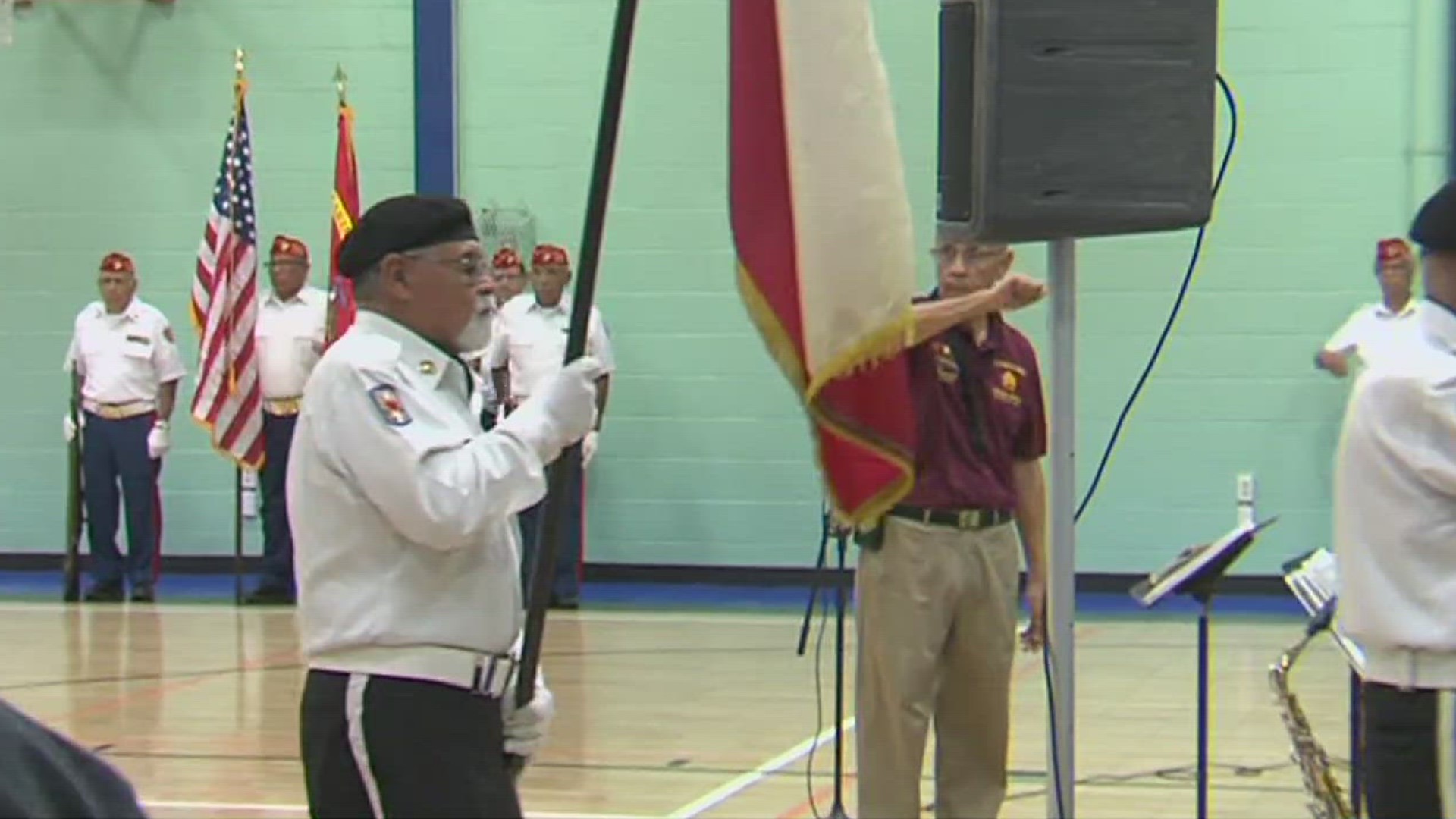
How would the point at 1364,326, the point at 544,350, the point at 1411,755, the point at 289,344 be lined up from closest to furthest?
the point at 1411,755 → the point at 1364,326 → the point at 544,350 → the point at 289,344

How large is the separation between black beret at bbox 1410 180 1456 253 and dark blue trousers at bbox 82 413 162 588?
12.0 meters

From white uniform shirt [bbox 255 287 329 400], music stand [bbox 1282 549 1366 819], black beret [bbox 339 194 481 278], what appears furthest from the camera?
white uniform shirt [bbox 255 287 329 400]

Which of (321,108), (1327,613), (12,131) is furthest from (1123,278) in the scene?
(1327,613)

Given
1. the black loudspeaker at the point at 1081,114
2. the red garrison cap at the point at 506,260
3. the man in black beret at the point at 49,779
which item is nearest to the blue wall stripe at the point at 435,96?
the red garrison cap at the point at 506,260

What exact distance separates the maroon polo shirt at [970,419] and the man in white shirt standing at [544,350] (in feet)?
27.0

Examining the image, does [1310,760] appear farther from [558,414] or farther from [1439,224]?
[558,414]

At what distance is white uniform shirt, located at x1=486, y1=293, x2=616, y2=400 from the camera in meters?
14.9

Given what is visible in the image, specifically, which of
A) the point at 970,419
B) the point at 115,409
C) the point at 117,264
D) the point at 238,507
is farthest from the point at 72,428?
the point at 970,419

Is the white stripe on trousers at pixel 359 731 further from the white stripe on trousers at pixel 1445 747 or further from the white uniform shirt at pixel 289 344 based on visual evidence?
the white uniform shirt at pixel 289 344

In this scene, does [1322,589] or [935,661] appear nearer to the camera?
[1322,589]

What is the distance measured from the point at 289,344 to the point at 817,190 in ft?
36.3

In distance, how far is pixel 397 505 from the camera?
4.07 m

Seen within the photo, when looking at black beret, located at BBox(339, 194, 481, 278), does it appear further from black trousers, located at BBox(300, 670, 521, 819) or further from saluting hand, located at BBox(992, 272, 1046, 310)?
saluting hand, located at BBox(992, 272, 1046, 310)

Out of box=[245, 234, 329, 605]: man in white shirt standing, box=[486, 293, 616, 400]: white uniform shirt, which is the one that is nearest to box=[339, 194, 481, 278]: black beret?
box=[486, 293, 616, 400]: white uniform shirt
